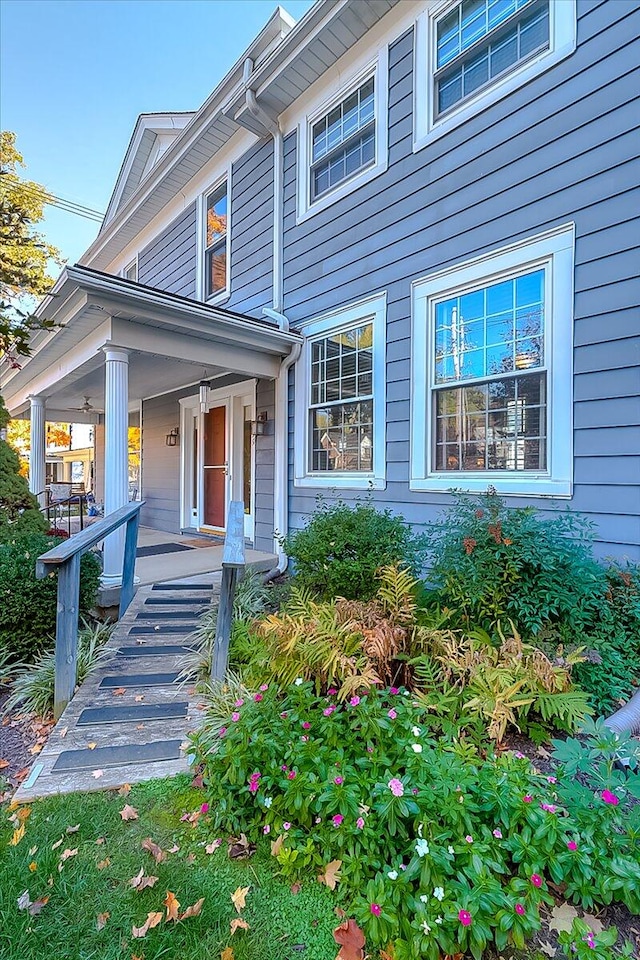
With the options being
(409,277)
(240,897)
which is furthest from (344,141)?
(240,897)

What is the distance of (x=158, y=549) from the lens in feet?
22.3

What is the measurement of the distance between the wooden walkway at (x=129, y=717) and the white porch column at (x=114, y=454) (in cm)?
59

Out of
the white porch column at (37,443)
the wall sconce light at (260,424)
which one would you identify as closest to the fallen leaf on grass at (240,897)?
the wall sconce light at (260,424)

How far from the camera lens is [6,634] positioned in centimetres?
365

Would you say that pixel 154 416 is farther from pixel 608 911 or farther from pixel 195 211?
pixel 608 911

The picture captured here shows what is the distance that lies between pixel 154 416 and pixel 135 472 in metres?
1.76

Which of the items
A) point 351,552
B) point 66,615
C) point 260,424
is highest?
point 260,424

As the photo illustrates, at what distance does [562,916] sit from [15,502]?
489 centimetres

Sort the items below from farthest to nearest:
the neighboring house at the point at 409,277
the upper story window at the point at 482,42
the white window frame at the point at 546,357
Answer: the upper story window at the point at 482,42 < the white window frame at the point at 546,357 < the neighboring house at the point at 409,277

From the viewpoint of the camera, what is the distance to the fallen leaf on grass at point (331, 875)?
5.69ft

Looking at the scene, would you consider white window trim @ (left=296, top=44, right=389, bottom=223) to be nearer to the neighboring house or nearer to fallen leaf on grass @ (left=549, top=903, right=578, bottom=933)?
the neighboring house

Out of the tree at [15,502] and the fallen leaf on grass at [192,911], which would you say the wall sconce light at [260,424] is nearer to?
the tree at [15,502]

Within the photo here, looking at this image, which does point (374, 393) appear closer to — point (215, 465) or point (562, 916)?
point (215, 465)

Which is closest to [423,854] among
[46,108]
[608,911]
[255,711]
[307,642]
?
[608,911]
